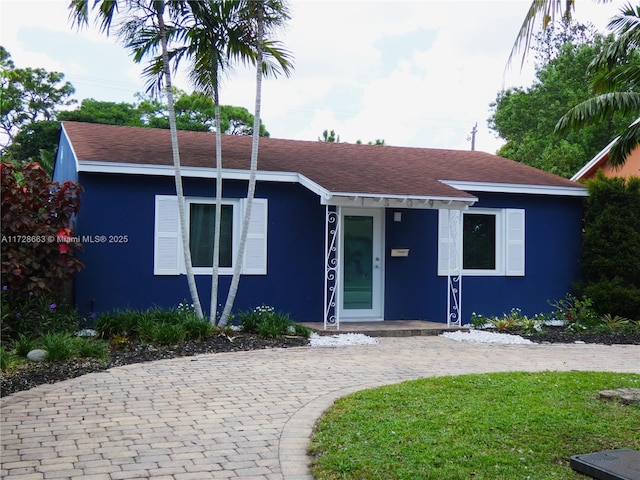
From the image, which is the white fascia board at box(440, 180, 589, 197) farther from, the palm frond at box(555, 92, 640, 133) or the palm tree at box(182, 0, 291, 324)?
the palm tree at box(182, 0, 291, 324)

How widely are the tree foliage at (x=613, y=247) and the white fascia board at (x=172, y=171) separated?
6.26 metres

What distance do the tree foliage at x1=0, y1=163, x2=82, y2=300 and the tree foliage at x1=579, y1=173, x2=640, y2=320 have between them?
960cm

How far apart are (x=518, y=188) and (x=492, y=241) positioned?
3.86 feet

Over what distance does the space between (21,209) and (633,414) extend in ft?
26.9

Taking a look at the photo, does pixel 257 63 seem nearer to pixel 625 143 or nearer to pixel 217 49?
pixel 217 49

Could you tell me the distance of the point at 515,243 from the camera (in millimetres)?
13453

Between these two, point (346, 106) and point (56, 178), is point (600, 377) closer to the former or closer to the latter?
point (56, 178)

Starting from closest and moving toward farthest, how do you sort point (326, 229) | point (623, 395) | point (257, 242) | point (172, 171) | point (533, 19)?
point (533, 19), point (623, 395), point (172, 171), point (326, 229), point (257, 242)

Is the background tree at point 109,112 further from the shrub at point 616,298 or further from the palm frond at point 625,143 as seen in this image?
the palm frond at point 625,143

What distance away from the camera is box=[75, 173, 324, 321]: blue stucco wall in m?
10.9

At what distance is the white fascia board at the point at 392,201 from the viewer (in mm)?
10852

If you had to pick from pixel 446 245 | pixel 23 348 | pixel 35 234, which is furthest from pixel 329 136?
pixel 23 348

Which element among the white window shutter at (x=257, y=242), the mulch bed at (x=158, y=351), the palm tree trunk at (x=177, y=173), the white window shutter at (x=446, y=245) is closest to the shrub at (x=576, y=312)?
the mulch bed at (x=158, y=351)

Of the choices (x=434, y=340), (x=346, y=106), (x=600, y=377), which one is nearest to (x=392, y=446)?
(x=600, y=377)
